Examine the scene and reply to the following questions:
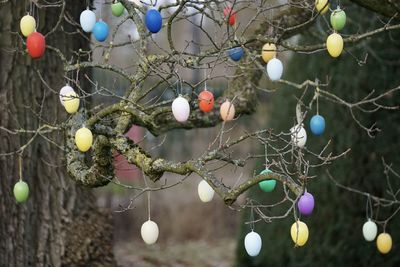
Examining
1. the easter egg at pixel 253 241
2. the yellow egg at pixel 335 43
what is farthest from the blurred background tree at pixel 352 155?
the easter egg at pixel 253 241

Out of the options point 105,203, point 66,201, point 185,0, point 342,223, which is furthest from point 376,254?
point 105,203

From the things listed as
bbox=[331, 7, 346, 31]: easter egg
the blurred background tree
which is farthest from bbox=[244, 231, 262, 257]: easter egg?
the blurred background tree

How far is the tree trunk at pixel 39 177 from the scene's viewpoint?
4520mm

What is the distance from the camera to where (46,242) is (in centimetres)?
469

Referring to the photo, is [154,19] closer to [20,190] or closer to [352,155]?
[20,190]

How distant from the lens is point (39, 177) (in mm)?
4699

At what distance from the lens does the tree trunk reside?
452 centimetres

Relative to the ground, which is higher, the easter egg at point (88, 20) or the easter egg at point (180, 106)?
the easter egg at point (88, 20)

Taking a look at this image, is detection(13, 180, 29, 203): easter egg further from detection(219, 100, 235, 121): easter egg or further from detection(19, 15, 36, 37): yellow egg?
detection(219, 100, 235, 121): easter egg

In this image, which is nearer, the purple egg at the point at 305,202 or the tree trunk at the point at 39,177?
the purple egg at the point at 305,202

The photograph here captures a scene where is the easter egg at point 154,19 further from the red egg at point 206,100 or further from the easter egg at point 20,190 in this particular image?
the easter egg at point 20,190

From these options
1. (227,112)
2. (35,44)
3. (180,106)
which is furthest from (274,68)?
(35,44)

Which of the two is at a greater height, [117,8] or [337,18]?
[117,8]

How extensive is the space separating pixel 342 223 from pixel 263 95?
4.51 metres
